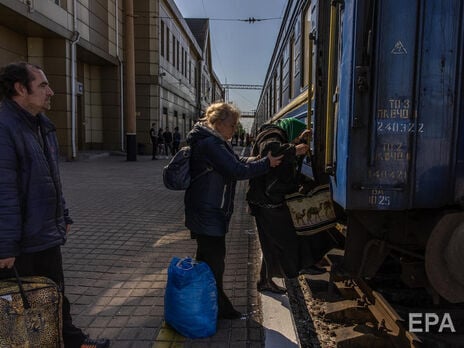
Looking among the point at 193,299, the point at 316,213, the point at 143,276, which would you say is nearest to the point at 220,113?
the point at 316,213

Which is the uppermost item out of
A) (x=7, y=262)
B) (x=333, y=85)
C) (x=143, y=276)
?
(x=333, y=85)

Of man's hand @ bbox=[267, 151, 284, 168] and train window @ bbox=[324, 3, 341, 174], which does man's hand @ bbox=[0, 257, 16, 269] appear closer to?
man's hand @ bbox=[267, 151, 284, 168]

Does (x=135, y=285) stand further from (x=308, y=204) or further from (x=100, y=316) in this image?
(x=308, y=204)

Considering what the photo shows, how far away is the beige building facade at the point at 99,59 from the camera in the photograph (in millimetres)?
16294

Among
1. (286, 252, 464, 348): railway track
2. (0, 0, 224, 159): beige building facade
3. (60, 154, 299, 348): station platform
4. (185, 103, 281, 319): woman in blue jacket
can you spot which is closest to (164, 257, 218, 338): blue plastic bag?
(60, 154, 299, 348): station platform

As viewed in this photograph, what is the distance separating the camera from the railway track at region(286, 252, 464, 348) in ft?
8.45

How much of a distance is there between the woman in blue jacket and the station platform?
0.56m

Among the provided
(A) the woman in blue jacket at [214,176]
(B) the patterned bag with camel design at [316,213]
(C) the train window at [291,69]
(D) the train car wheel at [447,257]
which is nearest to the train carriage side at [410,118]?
(D) the train car wheel at [447,257]

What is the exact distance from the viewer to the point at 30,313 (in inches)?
93.0

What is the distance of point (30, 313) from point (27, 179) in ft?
2.38

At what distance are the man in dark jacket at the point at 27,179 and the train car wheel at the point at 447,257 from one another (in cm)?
217

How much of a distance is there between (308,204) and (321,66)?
1.15 metres

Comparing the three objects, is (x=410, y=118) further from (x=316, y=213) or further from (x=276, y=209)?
(x=276, y=209)

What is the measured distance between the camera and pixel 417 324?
2637 mm
